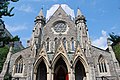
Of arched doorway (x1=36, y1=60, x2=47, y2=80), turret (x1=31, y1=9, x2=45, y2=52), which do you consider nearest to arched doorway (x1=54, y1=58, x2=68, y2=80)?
arched doorway (x1=36, y1=60, x2=47, y2=80)

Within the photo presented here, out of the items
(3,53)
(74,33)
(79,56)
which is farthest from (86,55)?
(3,53)

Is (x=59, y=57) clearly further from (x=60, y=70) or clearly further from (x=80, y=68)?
(x=80, y=68)

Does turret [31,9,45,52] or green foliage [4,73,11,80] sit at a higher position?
turret [31,9,45,52]

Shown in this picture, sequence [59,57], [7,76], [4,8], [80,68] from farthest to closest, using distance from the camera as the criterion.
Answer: [80,68] < [59,57] < [7,76] < [4,8]

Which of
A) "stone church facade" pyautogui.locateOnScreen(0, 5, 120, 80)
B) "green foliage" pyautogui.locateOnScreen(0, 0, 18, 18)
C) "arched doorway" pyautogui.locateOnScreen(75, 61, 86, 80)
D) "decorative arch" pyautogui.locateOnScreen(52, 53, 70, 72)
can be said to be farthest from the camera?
"arched doorway" pyautogui.locateOnScreen(75, 61, 86, 80)

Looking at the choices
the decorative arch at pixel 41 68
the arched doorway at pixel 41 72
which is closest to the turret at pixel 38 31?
the decorative arch at pixel 41 68

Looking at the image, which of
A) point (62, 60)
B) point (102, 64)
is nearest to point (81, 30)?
point (62, 60)

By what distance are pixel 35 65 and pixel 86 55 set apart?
22.3 feet

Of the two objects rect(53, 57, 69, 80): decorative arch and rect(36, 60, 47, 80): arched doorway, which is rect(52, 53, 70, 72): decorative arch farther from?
rect(36, 60, 47, 80): arched doorway

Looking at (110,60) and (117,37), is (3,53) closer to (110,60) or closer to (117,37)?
(110,60)

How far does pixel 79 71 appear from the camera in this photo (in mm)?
20750

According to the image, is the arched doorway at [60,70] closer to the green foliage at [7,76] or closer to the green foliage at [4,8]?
the green foliage at [7,76]

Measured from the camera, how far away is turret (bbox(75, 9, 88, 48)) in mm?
22494

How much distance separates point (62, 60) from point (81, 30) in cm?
613
